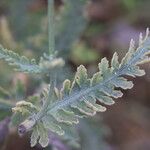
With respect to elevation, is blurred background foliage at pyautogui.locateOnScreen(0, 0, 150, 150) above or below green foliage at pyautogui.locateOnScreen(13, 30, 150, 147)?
above

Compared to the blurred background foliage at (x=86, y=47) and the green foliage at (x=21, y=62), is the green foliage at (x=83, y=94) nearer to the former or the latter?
the green foliage at (x=21, y=62)

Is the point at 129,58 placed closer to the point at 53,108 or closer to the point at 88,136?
the point at 53,108

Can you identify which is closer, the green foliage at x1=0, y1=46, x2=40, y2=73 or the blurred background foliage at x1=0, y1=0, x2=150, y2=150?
the green foliage at x1=0, y1=46, x2=40, y2=73

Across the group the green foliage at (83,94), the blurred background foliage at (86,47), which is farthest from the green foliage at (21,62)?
the blurred background foliage at (86,47)

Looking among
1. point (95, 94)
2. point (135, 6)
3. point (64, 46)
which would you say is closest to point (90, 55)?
point (135, 6)

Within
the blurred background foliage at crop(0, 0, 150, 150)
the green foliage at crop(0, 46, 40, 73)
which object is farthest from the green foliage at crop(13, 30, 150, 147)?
the blurred background foliage at crop(0, 0, 150, 150)

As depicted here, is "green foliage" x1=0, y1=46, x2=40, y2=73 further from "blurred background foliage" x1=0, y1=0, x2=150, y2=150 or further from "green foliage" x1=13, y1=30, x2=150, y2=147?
"blurred background foliage" x1=0, y1=0, x2=150, y2=150

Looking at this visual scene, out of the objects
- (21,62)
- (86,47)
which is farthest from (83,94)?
(86,47)
